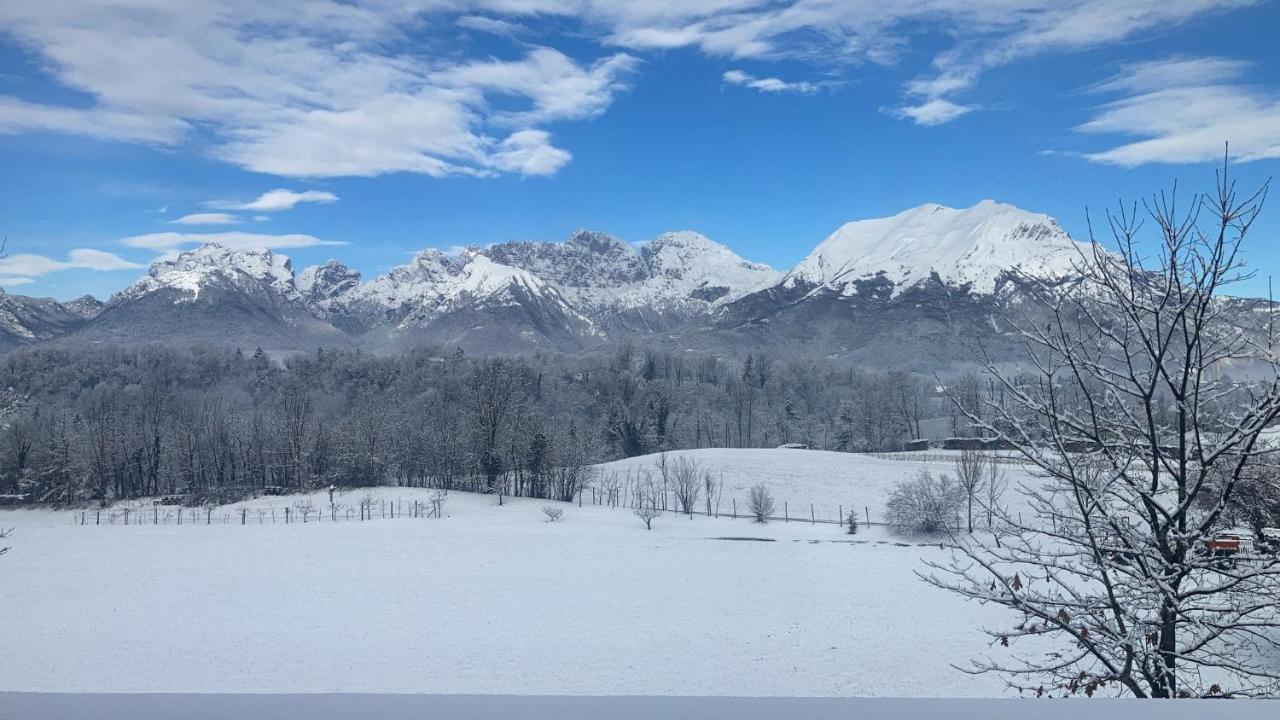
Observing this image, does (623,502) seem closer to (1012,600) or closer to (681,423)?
(681,423)

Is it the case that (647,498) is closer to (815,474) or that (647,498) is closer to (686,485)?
(686,485)

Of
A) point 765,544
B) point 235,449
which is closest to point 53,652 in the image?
point 765,544

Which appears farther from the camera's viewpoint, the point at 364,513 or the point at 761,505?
the point at 364,513

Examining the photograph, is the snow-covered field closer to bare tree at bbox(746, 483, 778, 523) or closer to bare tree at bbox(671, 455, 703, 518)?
bare tree at bbox(746, 483, 778, 523)

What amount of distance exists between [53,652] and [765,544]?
25294mm

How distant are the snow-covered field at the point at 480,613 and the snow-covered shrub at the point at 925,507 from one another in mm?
1350

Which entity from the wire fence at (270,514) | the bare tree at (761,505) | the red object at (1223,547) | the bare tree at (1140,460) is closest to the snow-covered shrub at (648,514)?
the bare tree at (761,505)

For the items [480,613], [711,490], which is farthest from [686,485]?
[480,613]

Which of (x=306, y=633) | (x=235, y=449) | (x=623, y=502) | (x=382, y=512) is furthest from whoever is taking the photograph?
(x=235, y=449)

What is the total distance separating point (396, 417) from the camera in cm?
6656

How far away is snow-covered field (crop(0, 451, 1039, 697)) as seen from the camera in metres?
15.9

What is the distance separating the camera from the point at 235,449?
6203 cm

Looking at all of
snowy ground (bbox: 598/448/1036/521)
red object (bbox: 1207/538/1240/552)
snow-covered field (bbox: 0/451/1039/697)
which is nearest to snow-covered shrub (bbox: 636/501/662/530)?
snow-covered field (bbox: 0/451/1039/697)

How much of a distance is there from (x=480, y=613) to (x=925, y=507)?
78.0ft
